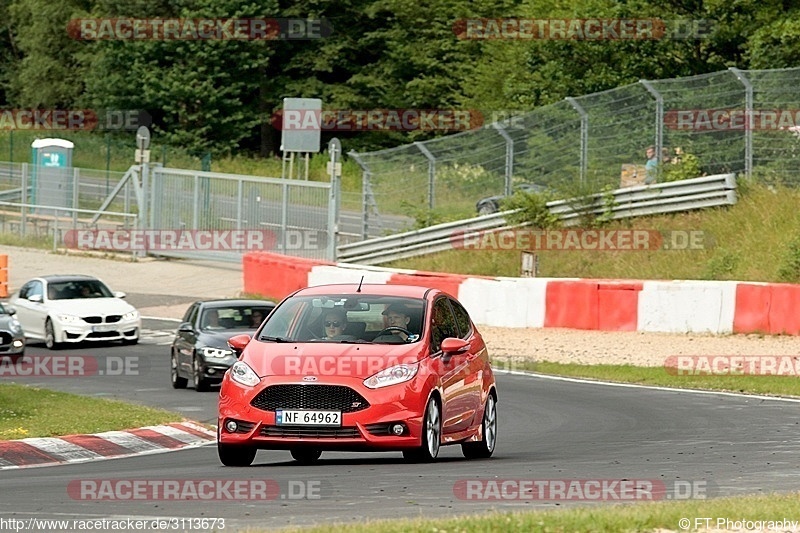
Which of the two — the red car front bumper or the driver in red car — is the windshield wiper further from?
the driver in red car

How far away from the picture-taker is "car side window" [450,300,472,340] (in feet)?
48.9

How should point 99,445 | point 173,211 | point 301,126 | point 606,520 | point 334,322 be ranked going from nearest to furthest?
1. point 606,520
2. point 334,322
3. point 99,445
4. point 301,126
5. point 173,211

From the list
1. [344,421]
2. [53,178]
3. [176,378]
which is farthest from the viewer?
[53,178]

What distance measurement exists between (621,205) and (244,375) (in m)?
22.3

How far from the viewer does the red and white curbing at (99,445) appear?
48.9 feet

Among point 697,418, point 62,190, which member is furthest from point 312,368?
point 62,190

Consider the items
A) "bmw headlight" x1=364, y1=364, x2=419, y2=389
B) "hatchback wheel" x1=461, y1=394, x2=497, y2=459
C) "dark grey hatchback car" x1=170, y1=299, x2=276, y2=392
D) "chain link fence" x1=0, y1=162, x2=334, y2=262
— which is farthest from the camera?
"chain link fence" x1=0, y1=162, x2=334, y2=262

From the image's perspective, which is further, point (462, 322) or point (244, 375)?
point (462, 322)

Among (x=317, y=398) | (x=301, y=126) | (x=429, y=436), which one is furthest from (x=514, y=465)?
(x=301, y=126)

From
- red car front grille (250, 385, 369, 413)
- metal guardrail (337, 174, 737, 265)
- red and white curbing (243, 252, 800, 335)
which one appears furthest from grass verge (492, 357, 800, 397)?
red car front grille (250, 385, 369, 413)

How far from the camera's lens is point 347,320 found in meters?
14.0

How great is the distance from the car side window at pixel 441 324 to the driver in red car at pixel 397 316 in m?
0.23

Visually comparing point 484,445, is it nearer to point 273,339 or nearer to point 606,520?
point 273,339

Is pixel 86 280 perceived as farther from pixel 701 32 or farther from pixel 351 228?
pixel 701 32
